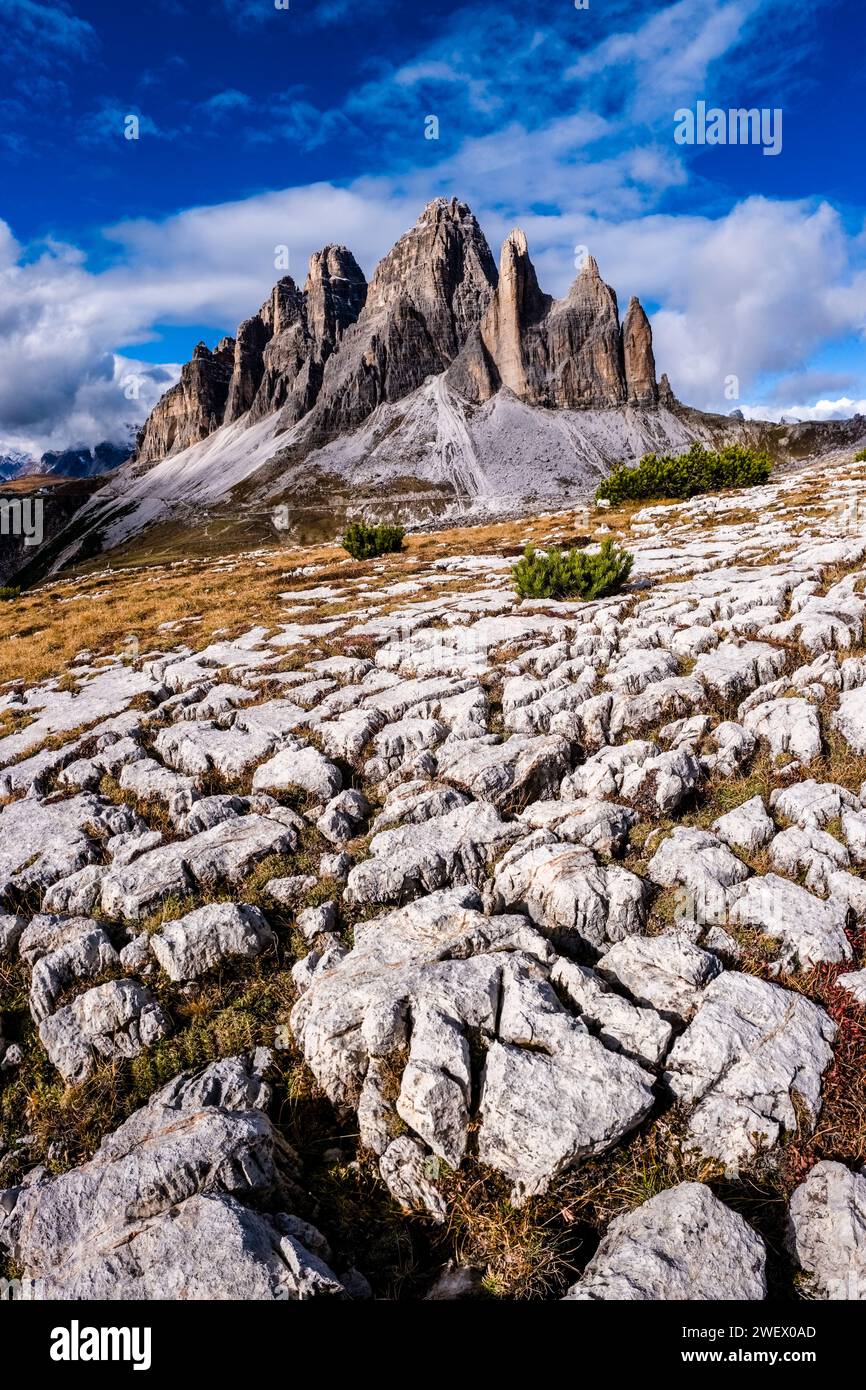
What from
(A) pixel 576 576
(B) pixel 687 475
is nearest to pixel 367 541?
(A) pixel 576 576

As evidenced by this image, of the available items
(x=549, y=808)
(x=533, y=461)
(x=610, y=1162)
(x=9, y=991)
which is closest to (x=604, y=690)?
(x=549, y=808)

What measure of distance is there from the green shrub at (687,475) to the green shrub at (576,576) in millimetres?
39730

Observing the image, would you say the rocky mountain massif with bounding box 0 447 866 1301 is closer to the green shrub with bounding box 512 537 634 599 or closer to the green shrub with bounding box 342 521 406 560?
the green shrub with bounding box 512 537 634 599

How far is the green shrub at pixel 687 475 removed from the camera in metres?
53.6

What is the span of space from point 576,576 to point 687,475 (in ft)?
140

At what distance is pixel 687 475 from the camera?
54.1 meters

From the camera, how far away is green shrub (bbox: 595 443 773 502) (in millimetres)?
53594

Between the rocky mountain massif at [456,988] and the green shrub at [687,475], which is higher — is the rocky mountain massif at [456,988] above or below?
below

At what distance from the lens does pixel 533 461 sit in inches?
7382

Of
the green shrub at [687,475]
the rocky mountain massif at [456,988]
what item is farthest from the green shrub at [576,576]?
the green shrub at [687,475]

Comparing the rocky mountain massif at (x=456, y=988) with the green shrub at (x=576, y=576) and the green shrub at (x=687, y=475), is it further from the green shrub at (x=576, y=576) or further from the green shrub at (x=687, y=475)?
the green shrub at (x=687, y=475)

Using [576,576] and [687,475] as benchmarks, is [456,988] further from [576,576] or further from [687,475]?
[687,475]

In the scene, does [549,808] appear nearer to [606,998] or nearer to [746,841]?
[746,841]

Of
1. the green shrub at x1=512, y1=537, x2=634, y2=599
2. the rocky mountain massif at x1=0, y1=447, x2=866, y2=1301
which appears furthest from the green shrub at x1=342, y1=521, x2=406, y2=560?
→ the rocky mountain massif at x1=0, y1=447, x2=866, y2=1301
